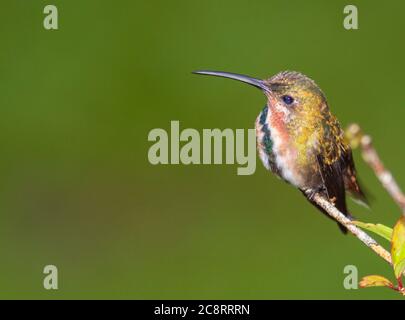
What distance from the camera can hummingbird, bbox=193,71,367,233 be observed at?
1.74 metres

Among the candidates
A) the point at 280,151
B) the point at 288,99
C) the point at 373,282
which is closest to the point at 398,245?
the point at 373,282

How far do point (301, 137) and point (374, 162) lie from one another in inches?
48.0

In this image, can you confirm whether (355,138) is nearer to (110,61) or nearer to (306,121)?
(306,121)

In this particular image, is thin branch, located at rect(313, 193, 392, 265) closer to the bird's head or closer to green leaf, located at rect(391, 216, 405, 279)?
green leaf, located at rect(391, 216, 405, 279)

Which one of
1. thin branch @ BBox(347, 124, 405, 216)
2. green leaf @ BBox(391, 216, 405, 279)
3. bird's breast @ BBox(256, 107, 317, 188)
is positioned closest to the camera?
thin branch @ BBox(347, 124, 405, 216)

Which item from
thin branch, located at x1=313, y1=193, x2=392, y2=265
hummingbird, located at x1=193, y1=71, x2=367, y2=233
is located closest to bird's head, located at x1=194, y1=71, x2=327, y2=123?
hummingbird, located at x1=193, y1=71, x2=367, y2=233

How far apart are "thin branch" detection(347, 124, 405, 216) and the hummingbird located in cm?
108

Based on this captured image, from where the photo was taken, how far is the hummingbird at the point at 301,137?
5.70 ft

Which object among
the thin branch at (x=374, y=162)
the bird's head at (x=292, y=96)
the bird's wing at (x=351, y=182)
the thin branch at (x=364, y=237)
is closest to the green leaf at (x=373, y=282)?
the thin branch at (x=364, y=237)

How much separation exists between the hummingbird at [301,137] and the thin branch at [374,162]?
1.08 metres

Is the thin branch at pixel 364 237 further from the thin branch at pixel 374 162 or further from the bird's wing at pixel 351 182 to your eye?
the bird's wing at pixel 351 182

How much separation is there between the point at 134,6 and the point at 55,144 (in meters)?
1.14

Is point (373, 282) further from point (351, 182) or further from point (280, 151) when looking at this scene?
point (351, 182)
